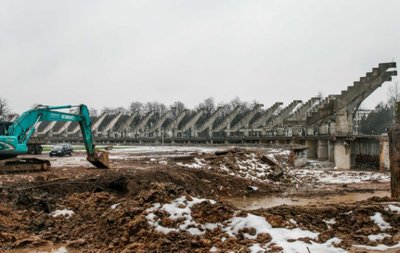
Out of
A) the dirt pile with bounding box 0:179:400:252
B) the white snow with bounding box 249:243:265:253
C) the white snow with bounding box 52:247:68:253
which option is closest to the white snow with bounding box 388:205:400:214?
the dirt pile with bounding box 0:179:400:252

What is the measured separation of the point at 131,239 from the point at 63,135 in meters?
93.6

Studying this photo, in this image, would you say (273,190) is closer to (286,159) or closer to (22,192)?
(22,192)

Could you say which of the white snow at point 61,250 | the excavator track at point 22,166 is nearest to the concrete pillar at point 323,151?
the excavator track at point 22,166

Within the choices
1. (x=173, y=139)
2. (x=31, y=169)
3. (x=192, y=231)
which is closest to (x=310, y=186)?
(x=31, y=169)

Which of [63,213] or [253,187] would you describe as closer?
[63,213]

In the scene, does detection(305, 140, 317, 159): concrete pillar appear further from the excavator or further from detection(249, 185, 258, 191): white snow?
the excavator

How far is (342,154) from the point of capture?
43.9 m

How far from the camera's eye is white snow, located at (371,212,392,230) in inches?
423

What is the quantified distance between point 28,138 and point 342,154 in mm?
30964

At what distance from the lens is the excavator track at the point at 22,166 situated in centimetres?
2103

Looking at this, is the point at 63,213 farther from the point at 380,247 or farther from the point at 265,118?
the point at 265,118

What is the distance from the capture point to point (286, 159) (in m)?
37.8

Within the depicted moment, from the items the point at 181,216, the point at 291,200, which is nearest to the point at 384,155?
the point at 291,200

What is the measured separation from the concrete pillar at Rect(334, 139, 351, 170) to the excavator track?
2905 cm
